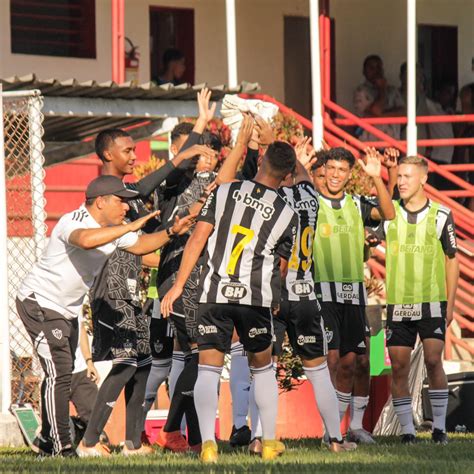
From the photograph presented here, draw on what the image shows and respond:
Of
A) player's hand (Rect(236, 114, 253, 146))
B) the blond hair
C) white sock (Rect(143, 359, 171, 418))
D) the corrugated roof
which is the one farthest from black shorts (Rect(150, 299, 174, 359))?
the corrugated roof

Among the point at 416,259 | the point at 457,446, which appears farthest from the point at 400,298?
the point at 457,446

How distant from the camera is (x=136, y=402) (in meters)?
10.5

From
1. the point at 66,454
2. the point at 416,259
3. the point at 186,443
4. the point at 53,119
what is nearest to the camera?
the point at 66,454

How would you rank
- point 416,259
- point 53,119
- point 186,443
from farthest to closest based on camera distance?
point 53,119 → point 416,259 → point 186,443

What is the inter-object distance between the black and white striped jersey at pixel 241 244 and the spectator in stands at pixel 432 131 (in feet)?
35.1

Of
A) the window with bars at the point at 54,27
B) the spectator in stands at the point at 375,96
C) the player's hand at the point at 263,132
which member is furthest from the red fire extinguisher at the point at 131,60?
the player's hand at the point at 263,132

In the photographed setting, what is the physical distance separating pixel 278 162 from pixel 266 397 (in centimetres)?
155

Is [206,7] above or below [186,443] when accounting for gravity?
above

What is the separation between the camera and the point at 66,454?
390 inches

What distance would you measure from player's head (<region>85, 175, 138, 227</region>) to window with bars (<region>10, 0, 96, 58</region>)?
29.2 feet

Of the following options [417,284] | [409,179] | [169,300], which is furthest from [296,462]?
[409,179]

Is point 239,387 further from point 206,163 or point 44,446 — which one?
point 206,163

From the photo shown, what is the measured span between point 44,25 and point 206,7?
2340mm

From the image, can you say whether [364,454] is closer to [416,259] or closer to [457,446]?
[457,446]
